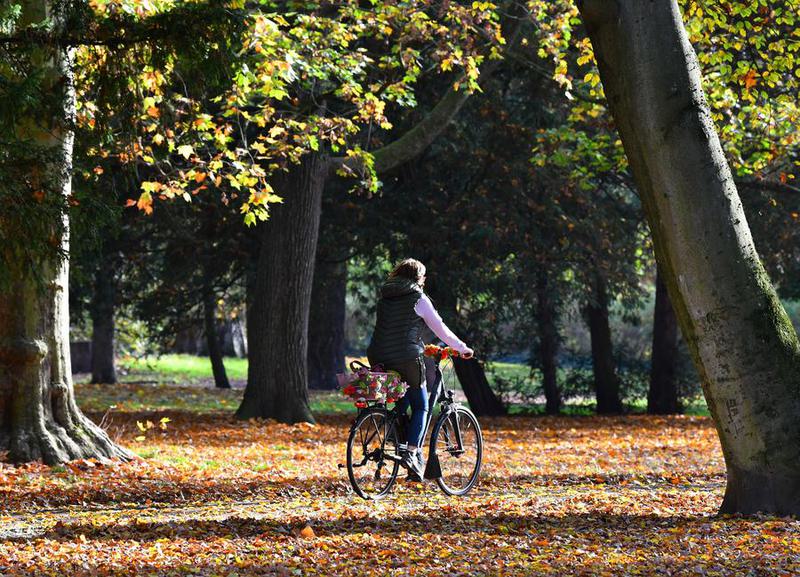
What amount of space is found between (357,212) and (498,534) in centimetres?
1340

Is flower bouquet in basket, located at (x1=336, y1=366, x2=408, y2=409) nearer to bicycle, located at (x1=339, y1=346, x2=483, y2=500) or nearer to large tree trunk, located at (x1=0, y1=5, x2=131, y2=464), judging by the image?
bicycle, located at (x1=339, y1=346, x2=483, y2=500)

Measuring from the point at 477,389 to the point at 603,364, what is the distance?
2.97 m

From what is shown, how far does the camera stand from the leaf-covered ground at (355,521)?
6285 mm

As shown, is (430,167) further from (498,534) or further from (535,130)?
(498,534)

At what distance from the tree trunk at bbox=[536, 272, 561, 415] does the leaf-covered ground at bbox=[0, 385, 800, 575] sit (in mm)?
7691

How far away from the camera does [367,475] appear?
29.7 feet

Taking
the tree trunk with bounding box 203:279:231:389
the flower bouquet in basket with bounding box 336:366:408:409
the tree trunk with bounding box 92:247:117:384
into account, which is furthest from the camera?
the tree trunk with bounding box 92:247:117:384

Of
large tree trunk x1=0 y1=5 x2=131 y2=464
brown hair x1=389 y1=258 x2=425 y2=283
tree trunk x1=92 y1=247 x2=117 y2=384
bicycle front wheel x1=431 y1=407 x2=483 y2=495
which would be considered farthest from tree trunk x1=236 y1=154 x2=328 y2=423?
brown hair x1=389 y1=258 x2=425 y2=283

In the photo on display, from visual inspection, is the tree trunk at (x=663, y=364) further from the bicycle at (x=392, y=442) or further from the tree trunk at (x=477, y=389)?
the bicycle at (x=392, y=442)

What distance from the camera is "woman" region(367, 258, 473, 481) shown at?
8742mm

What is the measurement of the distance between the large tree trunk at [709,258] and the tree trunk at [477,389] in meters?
14.1

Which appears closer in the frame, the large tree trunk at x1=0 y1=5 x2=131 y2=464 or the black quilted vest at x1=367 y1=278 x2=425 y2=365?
the black quilted vest at x1=367 y1=278 x2=425 y2=365

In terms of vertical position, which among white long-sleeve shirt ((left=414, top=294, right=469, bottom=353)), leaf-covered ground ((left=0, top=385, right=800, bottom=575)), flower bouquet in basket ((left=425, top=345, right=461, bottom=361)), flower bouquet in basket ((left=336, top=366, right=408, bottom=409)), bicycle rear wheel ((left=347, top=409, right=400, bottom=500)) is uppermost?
white long-sleeve shirt ((left=414, top=294, right=469, bottom=353))

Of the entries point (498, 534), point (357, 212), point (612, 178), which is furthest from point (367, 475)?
point (612, 178)
